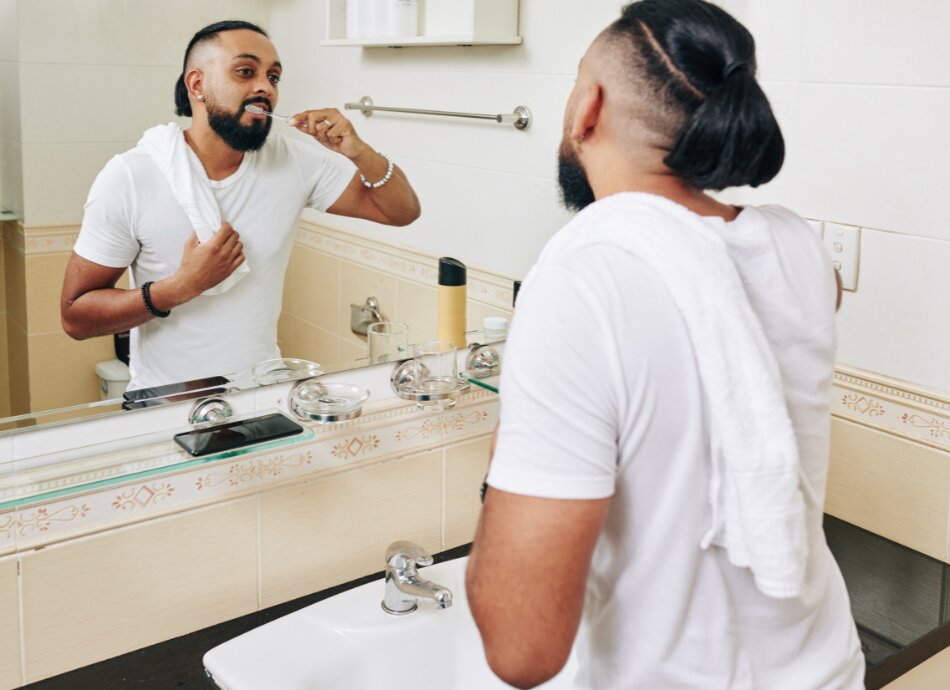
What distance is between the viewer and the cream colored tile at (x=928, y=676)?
4.39ft

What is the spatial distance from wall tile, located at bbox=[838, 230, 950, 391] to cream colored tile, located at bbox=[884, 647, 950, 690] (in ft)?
1.26

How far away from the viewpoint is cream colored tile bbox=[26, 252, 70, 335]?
3.50ft

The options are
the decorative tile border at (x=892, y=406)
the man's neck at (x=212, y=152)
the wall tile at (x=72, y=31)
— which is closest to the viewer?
the wall tile at (x=72, y=31)

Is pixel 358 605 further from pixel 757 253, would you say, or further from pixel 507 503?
pixel 757 253

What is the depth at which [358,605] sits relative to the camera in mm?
1255

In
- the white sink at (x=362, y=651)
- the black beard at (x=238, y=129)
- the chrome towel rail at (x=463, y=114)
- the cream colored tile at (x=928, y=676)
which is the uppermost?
the chrome towel rail at (x=463, y=114)

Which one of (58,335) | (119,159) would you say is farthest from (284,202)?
(58,335)

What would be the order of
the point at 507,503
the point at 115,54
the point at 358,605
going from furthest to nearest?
the point at 358,605
the point at 115,54
the point at 507,503

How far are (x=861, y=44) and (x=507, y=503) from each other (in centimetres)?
98

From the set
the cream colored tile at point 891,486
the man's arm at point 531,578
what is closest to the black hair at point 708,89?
the man's arm at point 531,578

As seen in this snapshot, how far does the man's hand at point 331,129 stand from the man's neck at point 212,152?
0.10 m

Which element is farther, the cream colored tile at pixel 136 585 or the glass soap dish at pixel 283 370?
the glass soap dish at pixel 283 370

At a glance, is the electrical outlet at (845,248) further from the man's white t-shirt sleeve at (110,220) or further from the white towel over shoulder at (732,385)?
the man's white t-shirt sleeve at (110,220)

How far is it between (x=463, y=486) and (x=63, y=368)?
2.00 ft
